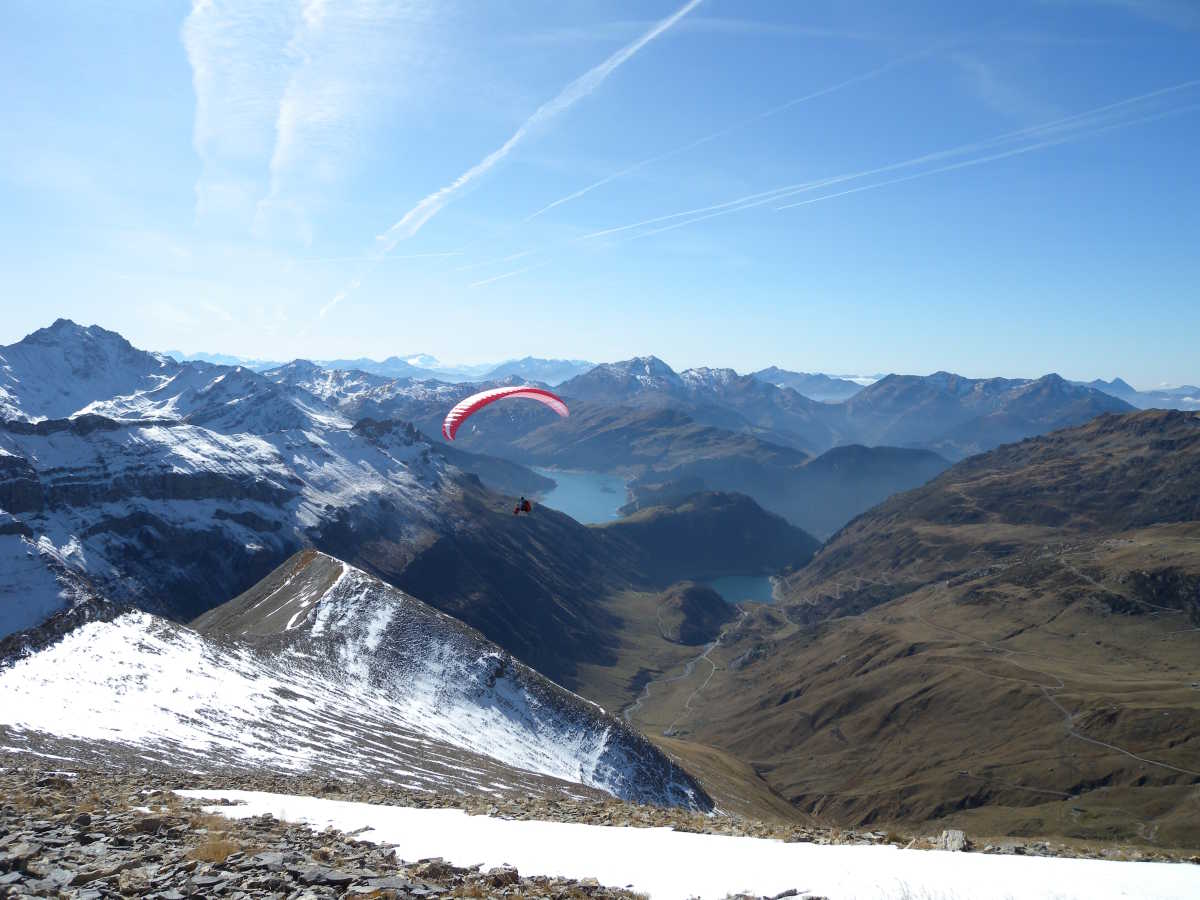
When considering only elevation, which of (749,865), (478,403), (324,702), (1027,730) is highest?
(478,403)

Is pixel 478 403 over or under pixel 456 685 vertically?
over

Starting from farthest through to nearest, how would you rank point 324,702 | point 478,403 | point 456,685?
1. point 456,685
2. point 324,702
3. point 478,403

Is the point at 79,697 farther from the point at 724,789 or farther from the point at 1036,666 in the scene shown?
the point at 1036,666

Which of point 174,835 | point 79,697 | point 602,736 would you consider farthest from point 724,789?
point 174,835

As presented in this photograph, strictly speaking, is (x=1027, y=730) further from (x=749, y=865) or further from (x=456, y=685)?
(x=749, y=865)

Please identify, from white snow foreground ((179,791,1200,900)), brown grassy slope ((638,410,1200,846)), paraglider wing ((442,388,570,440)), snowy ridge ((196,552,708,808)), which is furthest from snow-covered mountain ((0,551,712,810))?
brown grassy slope ((638,410,1200,846))

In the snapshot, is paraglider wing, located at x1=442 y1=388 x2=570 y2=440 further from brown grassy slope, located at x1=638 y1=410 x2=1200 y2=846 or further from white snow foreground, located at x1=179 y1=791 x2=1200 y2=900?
brown grassy slope, located at x1=638 y1=410 x2=1200 y2=846

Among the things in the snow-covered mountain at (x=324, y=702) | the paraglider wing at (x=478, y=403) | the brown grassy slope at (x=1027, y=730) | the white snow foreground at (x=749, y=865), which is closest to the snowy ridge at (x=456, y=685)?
the snow-covered mountain at (x=324, y=702)

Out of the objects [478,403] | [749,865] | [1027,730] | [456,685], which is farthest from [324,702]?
[1027,730]
